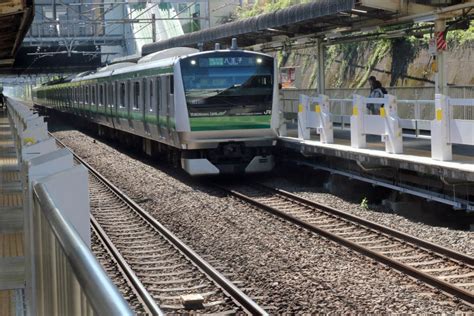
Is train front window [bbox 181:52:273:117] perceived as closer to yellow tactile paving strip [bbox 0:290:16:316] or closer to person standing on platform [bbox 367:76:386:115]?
person standing on platform [bbox 367:76:386:115]

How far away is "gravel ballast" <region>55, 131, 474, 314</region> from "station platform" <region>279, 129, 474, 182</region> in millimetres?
1193

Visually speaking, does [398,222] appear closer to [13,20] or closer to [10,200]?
[10,200]

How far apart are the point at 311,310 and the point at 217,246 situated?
3.49m

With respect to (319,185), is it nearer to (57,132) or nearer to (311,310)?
(311,310)

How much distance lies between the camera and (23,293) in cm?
596

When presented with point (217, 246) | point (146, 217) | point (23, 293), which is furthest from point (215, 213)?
point (23, 293)

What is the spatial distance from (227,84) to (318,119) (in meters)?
2.16

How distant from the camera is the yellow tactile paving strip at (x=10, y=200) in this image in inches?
381

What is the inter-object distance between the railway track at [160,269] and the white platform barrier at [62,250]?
2.22 m

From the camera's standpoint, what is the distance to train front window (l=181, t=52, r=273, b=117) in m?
16.9

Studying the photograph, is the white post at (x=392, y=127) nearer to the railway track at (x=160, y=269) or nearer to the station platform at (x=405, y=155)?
the station platform at (x=405, y=155)

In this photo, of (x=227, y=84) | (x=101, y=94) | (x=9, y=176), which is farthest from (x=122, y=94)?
(x=9, y=176)

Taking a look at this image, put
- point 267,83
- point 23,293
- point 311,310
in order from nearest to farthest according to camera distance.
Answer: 1. point 23,293
2. point 311,310
3. point 267,83

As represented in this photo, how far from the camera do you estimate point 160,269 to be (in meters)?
9.56
